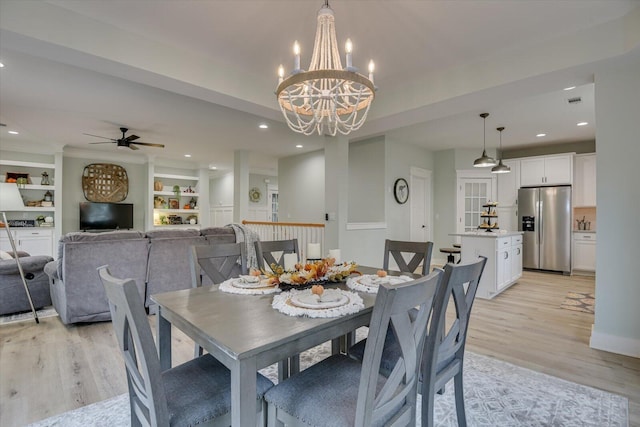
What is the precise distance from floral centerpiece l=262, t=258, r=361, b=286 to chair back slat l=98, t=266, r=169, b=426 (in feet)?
2.46

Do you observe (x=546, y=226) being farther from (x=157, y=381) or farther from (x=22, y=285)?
(x=22, y=285)

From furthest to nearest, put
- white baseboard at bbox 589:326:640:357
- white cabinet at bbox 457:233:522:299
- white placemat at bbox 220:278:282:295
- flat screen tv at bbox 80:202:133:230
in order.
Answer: flat screen tv at bbox 80:202:133:230 → white cabinet at bbox 457:233:522:299 → white baseboard at bbox 589:326:640:357 → white placemat at bbox 220:278:282:295

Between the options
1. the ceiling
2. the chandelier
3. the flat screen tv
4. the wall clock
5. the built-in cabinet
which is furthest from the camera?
the flat screen tv

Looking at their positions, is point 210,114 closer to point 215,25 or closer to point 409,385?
point 215,25

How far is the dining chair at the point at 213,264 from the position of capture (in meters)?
2.09

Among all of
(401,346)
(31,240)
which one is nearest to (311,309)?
(401,346)

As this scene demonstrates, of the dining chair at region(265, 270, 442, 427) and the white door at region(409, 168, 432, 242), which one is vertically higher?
the white door at region(409, 168, 432, 242)

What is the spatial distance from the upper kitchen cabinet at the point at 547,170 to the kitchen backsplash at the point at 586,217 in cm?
91

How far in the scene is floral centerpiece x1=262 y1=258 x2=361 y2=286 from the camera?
171 cm

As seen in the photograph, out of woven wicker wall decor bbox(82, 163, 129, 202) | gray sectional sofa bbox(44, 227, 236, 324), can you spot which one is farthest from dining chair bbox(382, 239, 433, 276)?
woven wicker wall decor bbox(82, 163, 129, 202)

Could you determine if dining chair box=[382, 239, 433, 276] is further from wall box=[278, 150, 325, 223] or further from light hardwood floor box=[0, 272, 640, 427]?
wall box=[278, 150, 325, 223]

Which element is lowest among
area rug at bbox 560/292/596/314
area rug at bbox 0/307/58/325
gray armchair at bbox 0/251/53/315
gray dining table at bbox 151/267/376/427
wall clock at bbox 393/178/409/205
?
area rug at bbox 0/307/58/325

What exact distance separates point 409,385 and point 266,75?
10.7ft

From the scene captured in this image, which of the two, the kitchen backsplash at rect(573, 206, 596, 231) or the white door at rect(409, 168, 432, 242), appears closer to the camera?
the kitchen backsplash at rect(573, 206, 596, 231)
